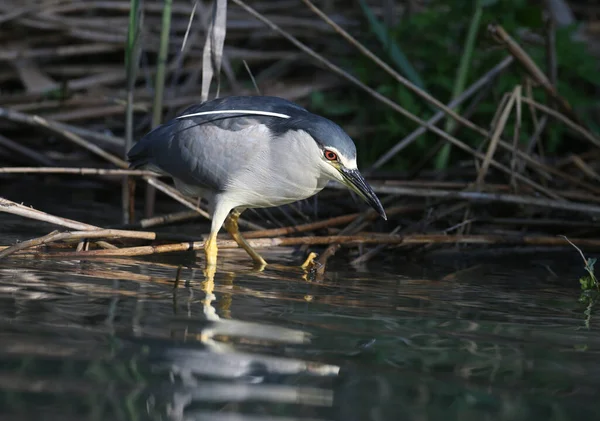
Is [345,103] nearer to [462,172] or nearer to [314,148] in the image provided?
[462,172]

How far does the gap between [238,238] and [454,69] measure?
106 inches

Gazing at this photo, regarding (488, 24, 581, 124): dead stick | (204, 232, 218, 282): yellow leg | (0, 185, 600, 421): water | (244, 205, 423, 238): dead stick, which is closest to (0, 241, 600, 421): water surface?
(0, 185, 600, 421): water

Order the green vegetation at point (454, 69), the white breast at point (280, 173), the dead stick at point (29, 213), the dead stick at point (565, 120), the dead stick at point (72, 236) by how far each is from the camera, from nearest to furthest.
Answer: the dead stick at point (72, 236), the dead stick at point (29, 213), the white breast at point (280, 173), the dead stick at point (565, 120), the green vegetation at point (454, 69)

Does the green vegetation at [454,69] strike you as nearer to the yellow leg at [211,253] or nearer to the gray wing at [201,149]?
the gray wing at [201,149]

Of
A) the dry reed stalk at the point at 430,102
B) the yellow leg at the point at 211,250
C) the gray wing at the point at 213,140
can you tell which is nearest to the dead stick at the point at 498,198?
the dry reed stalk at the point at 430,102

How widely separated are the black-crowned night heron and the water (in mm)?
446

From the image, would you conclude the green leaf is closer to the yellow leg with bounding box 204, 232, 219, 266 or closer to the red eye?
the red eye

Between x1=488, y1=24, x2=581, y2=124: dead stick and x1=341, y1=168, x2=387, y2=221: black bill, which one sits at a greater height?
x1=488, y1=24, x2=581, y2=124: dead stick

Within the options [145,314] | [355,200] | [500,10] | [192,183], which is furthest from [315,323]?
[500,10]

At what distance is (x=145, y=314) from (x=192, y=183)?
1740mm

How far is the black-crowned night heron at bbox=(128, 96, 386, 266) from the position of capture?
4.16m

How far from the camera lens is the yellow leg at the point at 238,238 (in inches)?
173

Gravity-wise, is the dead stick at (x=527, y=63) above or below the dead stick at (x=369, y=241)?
above

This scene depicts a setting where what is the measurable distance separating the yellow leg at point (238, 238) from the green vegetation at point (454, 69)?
1756 millimetres
